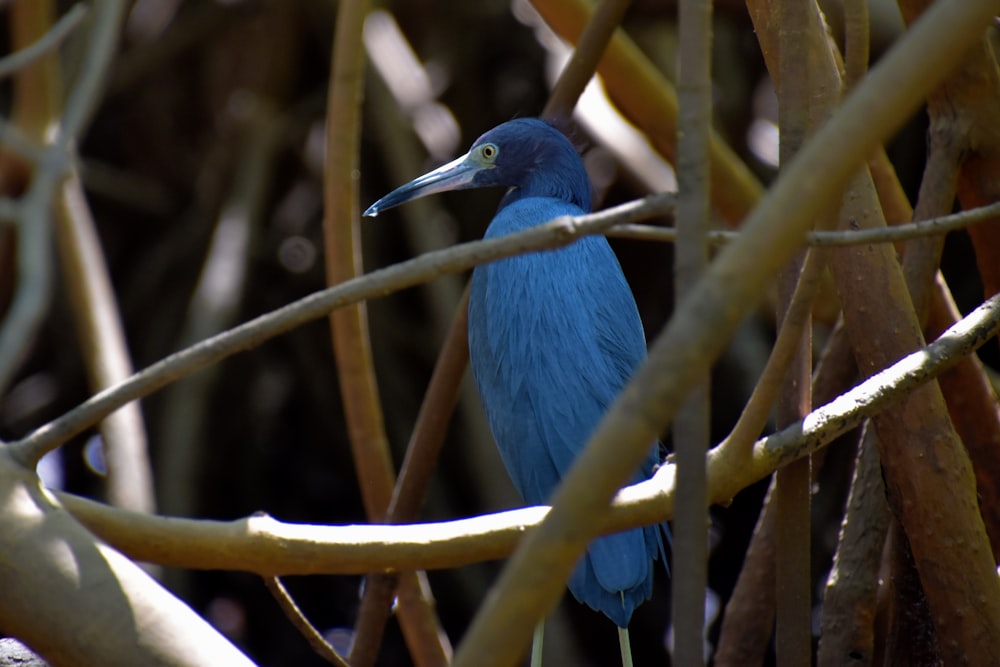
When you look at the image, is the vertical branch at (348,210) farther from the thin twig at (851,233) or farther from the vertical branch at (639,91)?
the thin twig at (851,233)

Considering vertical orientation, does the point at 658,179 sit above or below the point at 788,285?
above

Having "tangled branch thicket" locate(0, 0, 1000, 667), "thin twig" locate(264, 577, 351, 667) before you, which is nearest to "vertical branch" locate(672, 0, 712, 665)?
"tangled branch thicket" locate(0, 0, 1000, 667)

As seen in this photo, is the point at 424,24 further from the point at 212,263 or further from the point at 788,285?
the point at 788,285

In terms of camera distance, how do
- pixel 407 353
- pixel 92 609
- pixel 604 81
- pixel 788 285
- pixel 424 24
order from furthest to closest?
pixel 424 24
pixel 407 353
pixel 604 81
pixel 788 285
pixel 92 609

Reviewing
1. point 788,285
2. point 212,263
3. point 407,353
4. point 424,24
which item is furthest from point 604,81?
point 424,24

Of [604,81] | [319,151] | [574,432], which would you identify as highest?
[319,151]

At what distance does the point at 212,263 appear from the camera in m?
2.74

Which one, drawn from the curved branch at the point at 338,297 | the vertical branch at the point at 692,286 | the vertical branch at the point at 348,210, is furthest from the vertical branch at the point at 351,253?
the vertical branch at the point at 692,286

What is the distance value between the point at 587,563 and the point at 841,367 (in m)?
0.49

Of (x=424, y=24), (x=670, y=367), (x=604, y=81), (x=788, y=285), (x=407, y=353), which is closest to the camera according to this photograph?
(x=670, y=367)

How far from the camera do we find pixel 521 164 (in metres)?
1.83

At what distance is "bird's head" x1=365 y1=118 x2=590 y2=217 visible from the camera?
1.79 metres

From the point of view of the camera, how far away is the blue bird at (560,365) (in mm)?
1448

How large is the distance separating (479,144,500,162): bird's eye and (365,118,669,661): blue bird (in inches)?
9.9
